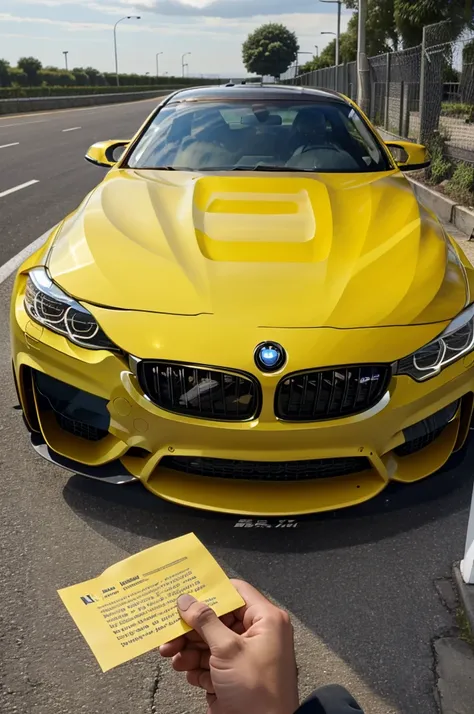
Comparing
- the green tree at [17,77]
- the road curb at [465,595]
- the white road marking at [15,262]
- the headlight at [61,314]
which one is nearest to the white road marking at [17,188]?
the white road marking at [15,262]

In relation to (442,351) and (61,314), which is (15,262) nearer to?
(61,314)

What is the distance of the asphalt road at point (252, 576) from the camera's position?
1.82 meters

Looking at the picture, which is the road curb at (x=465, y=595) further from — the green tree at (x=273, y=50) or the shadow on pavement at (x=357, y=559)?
the green tree at (x=273, y=50)

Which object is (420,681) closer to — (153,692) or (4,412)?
(153,692)

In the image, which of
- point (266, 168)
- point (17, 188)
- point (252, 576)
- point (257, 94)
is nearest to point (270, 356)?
point (252, 576)

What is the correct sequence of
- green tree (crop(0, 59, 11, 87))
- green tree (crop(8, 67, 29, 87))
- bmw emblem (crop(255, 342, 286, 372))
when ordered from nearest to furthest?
bmw emblem (crop(255, 342, 286, 372)) → green tree (crop(0, 59, 11, 87)) → green tree (crop(8, 67, 29, 87))

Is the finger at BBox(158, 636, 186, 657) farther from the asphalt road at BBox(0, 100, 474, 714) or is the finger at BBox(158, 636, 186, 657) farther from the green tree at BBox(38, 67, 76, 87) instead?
the green tree at BBox(38, 67, 76, 87)

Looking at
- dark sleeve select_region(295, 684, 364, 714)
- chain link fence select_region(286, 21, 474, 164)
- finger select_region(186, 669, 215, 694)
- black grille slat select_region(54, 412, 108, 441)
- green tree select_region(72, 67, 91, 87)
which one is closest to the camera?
dark sleeve select_region(295, 684, 364, 714)

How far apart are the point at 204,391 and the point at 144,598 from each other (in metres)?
0.85

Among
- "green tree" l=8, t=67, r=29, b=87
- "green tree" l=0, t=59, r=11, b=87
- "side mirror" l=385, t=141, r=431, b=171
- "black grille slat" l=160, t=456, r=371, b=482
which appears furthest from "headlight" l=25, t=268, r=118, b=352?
"green tree" l=8, t=67, r=29, b=87

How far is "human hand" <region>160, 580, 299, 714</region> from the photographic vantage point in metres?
1.14

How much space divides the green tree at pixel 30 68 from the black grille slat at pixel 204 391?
66276mm

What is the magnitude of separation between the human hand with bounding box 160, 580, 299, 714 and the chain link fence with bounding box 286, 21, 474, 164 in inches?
300

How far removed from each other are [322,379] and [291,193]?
1277 millimetres
